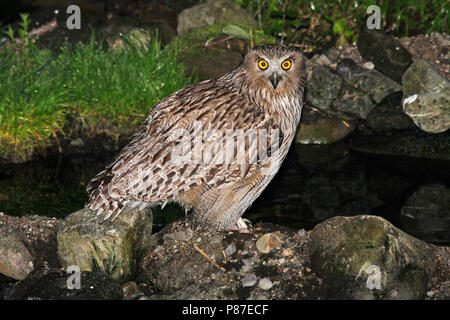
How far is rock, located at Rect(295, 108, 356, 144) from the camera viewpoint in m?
8.01

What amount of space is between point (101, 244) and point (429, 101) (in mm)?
5024

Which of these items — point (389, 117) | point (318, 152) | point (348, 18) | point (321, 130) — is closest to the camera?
point (318, 152)

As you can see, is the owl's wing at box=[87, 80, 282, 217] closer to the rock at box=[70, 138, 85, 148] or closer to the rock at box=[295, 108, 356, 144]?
the rock at box=[70, 138, 85, 148]

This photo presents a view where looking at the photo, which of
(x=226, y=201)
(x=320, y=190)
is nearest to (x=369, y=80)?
(x=320, y=190)

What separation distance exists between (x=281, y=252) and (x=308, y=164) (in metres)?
2.87

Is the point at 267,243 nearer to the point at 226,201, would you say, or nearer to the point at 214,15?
→ the point at 226,201

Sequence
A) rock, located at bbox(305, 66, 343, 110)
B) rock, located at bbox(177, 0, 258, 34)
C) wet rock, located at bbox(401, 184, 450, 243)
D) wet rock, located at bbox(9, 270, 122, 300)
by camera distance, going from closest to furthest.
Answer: wet rock, located at bbox(9, 270, 122, 300), wet rock, located at bbox(401, 184, 450, 243), rock, located at bbox(305, 66, 343, 110), rock, located at bbox(177, 0, 258, 34)

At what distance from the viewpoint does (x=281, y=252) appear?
4621mm

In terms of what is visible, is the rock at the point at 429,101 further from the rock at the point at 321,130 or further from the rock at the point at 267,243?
the rock at the point at 267,243

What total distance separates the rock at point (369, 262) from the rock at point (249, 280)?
0.45 m

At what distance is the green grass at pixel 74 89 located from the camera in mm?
7262

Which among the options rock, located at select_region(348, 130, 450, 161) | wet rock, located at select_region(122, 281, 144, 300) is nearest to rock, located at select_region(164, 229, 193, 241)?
wet rock, located at select_region(122, 281, 144, 300)

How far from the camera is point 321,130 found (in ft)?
26.4

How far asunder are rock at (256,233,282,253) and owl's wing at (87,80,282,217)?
524mm
